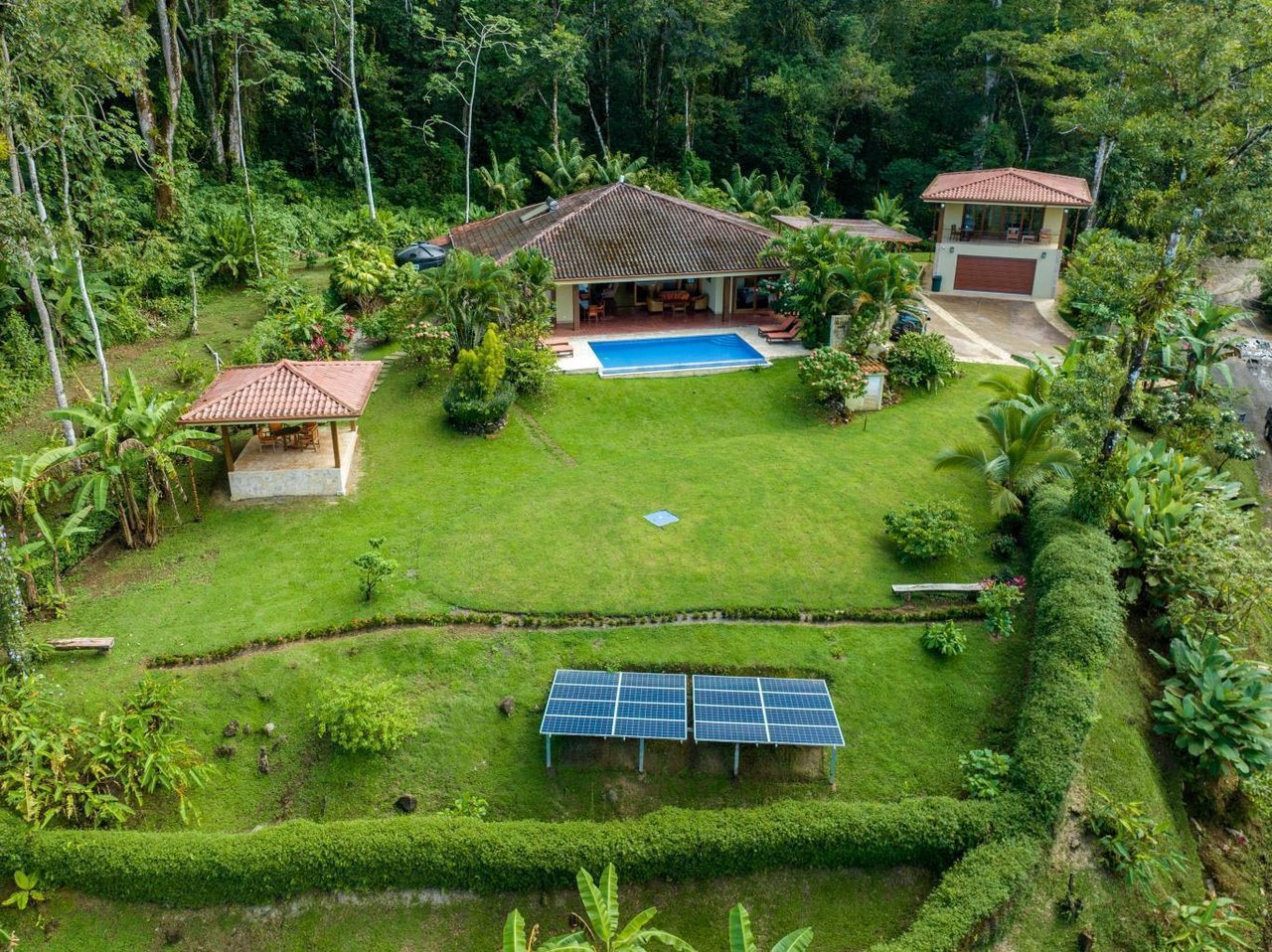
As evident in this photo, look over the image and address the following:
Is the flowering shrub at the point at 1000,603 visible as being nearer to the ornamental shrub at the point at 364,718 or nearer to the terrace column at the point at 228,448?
the ornamental shrub at the point at 364,718

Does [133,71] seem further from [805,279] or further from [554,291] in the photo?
[805,279]

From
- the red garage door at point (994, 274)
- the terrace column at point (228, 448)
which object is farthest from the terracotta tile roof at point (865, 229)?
the terrace column at point (228, 448)

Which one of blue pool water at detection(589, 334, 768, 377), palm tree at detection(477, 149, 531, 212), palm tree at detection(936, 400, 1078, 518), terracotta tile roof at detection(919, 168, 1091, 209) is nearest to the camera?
palm tree at detection(936, 400, 1078, 518)

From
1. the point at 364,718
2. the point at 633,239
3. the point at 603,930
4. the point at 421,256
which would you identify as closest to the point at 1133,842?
the point at 603,930

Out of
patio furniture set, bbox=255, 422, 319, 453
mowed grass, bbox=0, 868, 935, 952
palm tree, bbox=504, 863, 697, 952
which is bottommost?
mowed grass, bbox=0, 868, 935, 952

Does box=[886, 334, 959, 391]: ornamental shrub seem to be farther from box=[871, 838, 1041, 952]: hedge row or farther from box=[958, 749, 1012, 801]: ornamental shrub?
box=[871, 838, 1041, 952]: hedge row

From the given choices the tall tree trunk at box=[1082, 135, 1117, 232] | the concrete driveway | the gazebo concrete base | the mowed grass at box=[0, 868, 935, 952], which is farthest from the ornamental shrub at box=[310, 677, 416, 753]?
the tall tree trunk at box=[1082, 135, 1117, 232]
